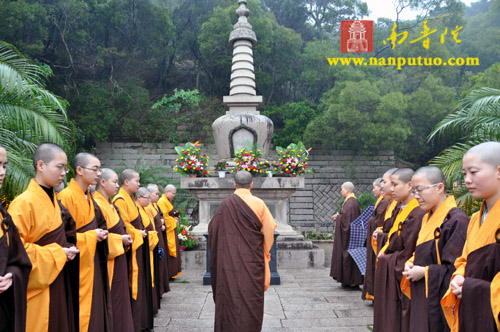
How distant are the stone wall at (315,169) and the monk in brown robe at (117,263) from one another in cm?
1205

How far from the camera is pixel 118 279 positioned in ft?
12.0

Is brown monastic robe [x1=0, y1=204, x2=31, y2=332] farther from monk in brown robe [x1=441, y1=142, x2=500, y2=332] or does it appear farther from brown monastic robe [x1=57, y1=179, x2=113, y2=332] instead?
monk in brown robe [x1=441, y1=142, x2=500, y2=332]

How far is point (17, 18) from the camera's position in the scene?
47.1 ft

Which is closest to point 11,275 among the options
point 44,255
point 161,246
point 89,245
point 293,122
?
point 44,255

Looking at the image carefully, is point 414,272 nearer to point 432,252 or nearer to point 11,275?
point 432,252

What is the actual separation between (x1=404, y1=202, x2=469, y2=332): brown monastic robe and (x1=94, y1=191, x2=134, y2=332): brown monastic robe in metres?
2.25

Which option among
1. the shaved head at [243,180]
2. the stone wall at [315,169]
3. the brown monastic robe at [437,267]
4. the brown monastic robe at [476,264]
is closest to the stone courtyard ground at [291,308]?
the shaved head at [243,180]

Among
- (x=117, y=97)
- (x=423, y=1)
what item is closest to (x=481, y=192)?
(x=117, y=97)

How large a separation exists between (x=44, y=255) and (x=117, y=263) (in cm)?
110

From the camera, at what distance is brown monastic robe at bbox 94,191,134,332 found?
11.6 feet

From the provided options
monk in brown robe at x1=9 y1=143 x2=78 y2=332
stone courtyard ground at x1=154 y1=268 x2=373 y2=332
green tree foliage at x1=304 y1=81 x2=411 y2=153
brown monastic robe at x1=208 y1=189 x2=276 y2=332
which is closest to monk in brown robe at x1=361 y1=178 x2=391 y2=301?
stone courtyard ground at x1=154 y1=268 x2=373 y2=332

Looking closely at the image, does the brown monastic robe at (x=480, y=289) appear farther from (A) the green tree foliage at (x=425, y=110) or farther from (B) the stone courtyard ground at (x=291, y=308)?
(A) the green tree foliage at (x=425, y=110)

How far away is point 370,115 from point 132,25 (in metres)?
10.8

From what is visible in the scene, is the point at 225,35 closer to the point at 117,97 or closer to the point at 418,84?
the point at 117,97
